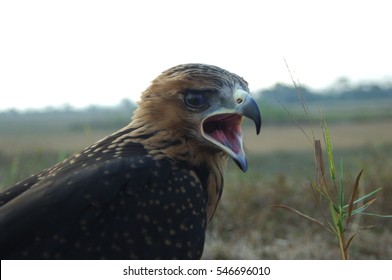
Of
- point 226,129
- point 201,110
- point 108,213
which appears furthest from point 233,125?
point 108,213

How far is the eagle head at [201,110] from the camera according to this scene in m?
3.47

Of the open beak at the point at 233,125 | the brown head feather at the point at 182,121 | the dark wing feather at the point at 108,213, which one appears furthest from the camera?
the brown head feather at the point at 182,121

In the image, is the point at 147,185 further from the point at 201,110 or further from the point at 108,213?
the point at 201,110

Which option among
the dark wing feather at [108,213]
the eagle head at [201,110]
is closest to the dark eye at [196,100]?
the eagle head at [201,110]

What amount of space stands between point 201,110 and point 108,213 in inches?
29.3

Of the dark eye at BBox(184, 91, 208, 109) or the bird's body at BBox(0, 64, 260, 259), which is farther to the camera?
the dark eye at BBox(184, 91, 208, 109)

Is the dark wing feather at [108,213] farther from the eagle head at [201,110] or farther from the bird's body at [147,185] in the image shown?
the eagle head at [201,110]

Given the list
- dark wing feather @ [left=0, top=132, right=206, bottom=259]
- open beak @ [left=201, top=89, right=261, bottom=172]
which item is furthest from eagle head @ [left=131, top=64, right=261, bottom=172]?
dark wing feather @ [left=0, top=132, right=206, bottom=259]

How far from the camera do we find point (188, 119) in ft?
11.6

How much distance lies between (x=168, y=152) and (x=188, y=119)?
20cm

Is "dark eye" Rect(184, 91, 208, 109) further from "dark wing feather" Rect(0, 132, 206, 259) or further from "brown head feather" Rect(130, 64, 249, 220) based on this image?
"dark wing feather" Rect(0, 132, 206, 259)

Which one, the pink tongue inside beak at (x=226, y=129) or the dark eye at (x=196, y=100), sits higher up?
the dark eye at (x=196, y=100)

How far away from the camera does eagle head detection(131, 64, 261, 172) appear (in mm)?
3471
